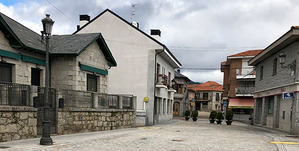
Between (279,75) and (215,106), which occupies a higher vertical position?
(279,75)

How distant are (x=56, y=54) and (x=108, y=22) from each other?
27.8 feet

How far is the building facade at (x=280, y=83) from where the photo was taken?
1578 cm

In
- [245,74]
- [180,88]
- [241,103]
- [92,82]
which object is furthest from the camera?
[180,88]

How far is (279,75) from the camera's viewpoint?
19.3 m

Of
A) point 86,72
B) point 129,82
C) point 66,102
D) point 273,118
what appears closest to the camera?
point 66,102

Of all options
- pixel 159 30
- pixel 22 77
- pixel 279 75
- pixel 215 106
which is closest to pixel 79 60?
pixel 22 77

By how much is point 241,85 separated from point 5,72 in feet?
110

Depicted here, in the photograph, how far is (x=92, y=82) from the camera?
17297mm

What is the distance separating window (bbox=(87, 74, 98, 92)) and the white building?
196 inches

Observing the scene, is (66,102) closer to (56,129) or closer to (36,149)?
(56,129)

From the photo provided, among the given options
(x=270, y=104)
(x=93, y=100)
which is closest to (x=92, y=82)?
(x=93, y=100)

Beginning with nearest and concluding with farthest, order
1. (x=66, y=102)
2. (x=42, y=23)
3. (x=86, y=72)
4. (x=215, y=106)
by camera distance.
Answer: (x=42, y=23) < (x=66, y=102) < (x=86, y=72) < (x=215, y=106)

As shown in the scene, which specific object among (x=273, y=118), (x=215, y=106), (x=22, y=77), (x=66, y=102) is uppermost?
(x=22, y=77)

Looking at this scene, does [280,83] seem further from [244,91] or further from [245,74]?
[245,74]
